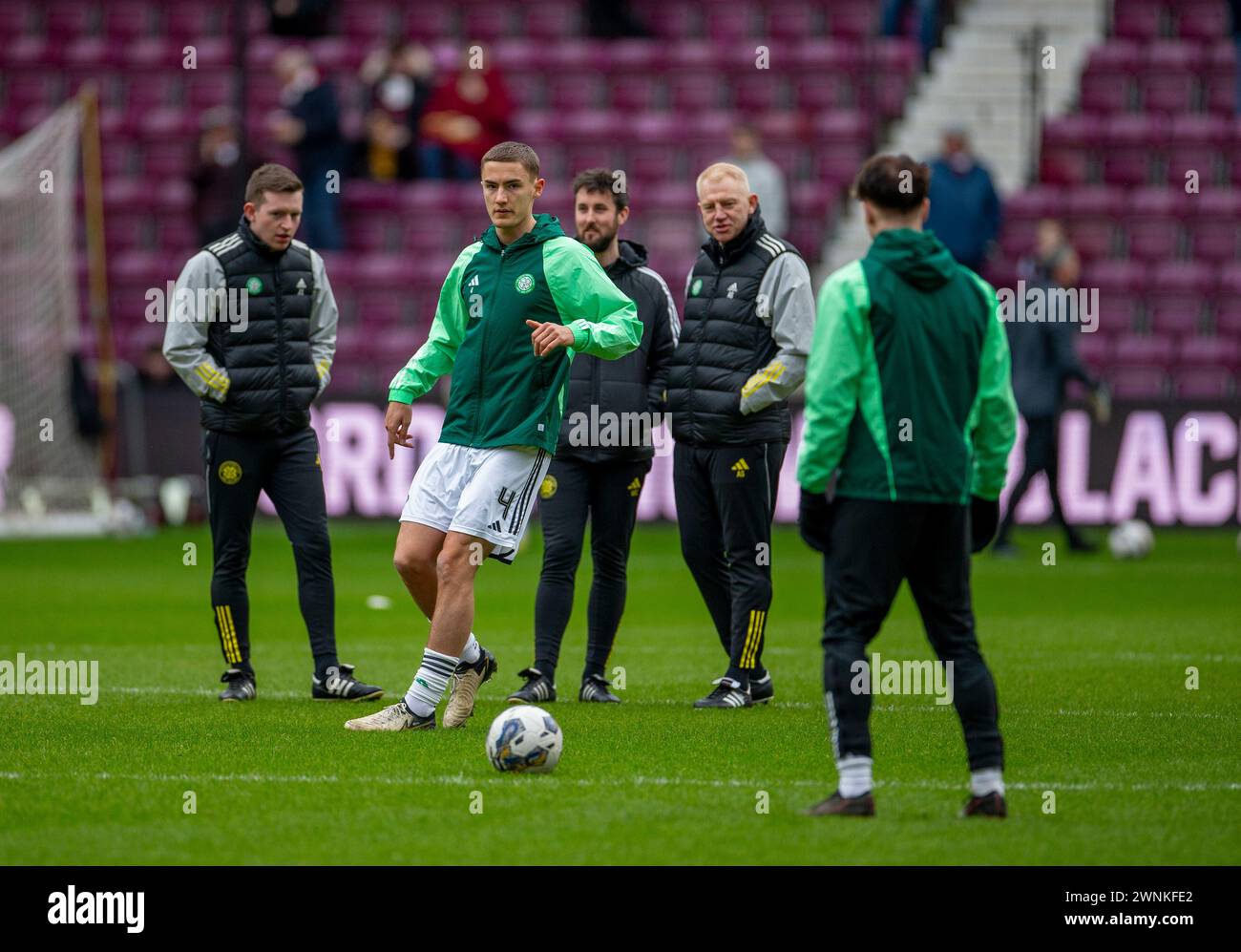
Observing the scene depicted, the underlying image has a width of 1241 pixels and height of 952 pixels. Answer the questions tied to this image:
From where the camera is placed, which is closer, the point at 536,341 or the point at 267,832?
the point at 267,832

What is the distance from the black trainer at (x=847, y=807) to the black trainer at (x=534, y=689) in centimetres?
281

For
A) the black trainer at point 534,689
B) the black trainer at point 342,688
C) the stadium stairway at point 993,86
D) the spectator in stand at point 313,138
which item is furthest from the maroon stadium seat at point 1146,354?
the black trainer at point 342,688

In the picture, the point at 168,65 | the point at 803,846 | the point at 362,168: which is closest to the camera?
the point at 803,846

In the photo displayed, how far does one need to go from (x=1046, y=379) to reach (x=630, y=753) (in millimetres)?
10049

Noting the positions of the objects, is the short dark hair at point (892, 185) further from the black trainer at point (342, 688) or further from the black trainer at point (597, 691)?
the black trainer at point (342, 688)

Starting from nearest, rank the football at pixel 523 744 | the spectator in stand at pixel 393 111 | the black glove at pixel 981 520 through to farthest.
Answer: the black glove at pixel 981 520
the football at pixel 523 744
the spectator in stand at pixel 393 111

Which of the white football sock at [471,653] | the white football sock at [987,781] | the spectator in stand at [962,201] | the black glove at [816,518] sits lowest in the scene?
the white football sock at [987,781]

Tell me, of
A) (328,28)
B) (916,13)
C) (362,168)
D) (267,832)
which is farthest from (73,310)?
(267,832)

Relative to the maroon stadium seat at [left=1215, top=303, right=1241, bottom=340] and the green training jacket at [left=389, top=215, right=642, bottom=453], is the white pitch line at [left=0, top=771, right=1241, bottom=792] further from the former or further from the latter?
the maroon stadium seat at [left=1215, top=303, right=1241, bottom=340]

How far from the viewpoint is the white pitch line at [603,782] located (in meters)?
6.55

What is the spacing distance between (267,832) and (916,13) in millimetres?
18548

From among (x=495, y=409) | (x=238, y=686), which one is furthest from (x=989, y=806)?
(x=238, y=686)
